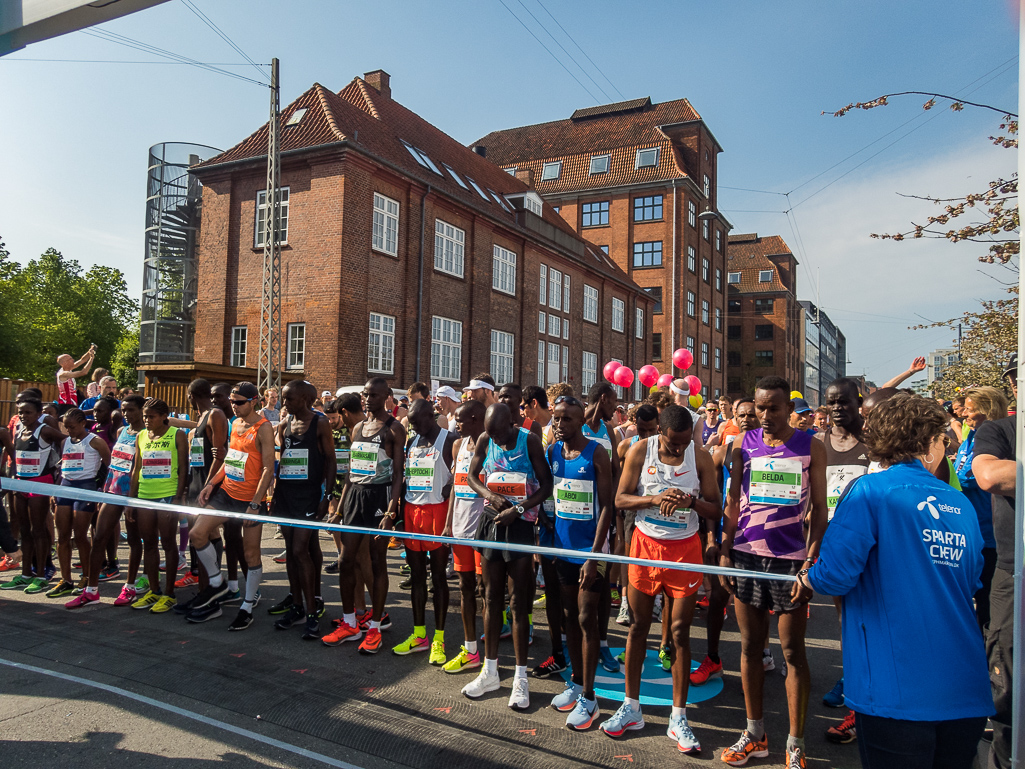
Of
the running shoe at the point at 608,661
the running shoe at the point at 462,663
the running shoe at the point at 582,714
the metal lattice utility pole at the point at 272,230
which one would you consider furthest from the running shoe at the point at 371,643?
the metal lattice utility pole at the point at 272,230

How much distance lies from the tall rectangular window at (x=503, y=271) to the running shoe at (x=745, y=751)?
934 inches

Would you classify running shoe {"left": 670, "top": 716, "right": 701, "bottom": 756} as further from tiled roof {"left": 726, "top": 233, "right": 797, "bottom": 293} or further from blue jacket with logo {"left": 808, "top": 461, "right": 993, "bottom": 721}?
tiled roof {"left": 726, "top": 233, "right": 797, "bottom": 293}

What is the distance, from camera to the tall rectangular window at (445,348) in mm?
23484

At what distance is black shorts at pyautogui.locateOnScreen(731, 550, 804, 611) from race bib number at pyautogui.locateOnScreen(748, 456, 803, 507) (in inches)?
13.0

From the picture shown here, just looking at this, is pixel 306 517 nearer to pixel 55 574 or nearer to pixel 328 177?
pixel 55 574

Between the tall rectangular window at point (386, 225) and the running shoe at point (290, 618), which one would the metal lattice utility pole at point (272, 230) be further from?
the running shoe at point (290, 618)

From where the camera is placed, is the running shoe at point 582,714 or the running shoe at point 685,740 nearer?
the running shoe at point 685,740

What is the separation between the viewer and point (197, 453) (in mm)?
7000

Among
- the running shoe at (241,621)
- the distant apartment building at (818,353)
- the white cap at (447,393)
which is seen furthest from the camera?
the distant apartment building at (818,353)

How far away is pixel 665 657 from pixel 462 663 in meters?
1.59

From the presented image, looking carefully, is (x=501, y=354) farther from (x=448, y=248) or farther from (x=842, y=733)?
(x=842, y=733)

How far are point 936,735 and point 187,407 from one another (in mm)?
17082

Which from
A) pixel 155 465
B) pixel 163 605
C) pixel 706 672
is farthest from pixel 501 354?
pixel 706 672

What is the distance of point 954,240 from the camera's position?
7.04 metres
